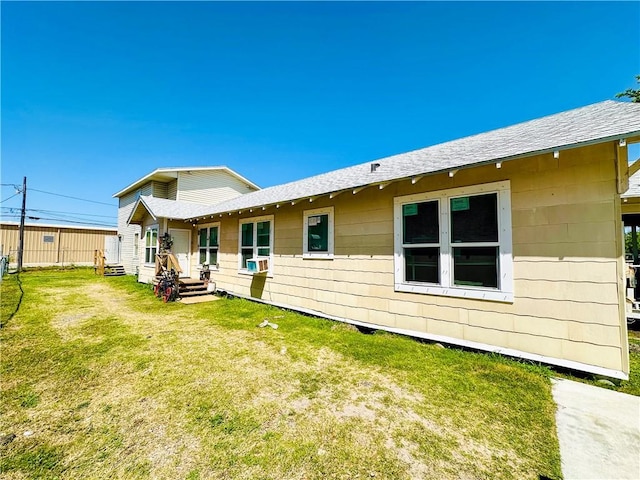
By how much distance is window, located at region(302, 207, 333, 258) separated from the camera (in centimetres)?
623

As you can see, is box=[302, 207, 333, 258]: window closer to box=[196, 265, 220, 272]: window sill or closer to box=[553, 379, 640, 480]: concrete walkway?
box=[553, 379, 640, 480]: concrete walkway

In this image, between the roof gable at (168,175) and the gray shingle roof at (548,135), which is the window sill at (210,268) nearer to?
the gray shingle roof at (548,135)

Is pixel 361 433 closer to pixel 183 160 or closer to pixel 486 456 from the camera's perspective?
pixel 486 456

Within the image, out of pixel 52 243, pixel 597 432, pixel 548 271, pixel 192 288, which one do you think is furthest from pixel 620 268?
pixel 52 243

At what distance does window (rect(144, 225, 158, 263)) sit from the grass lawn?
739 cm

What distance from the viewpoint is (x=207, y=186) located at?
55.3ft

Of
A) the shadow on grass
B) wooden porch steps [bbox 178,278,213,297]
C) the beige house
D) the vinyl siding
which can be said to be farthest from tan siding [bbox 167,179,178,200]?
the vinyl siding

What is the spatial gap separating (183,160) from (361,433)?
61.4 feet

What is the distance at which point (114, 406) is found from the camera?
2781 mm

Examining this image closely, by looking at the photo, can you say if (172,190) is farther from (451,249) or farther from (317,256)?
(451,249)

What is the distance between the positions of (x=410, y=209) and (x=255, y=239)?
16.5ft

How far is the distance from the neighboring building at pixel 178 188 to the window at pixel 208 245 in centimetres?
447

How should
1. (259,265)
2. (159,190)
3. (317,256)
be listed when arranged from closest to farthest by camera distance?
(317,256)
(259,265)
(159,190)

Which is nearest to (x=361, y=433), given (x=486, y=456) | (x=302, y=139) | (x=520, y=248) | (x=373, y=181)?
(x=486, y=456)
